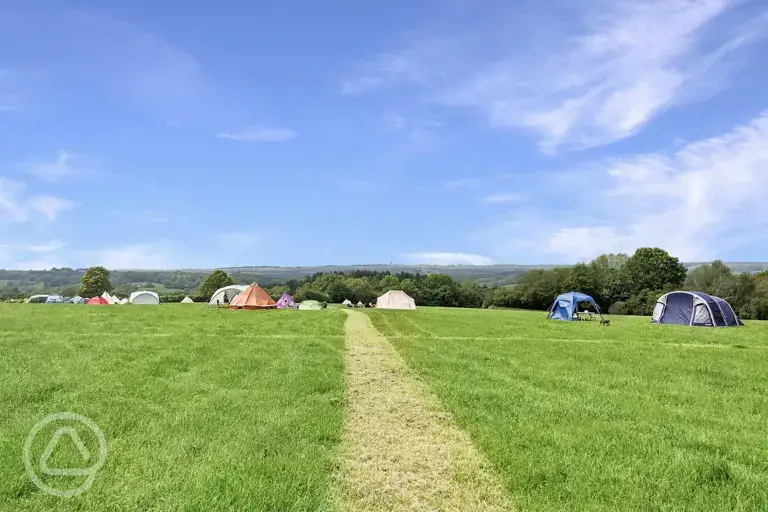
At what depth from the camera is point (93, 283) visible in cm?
11175

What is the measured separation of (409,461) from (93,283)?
12336 cm

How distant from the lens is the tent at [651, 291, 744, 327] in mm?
32469

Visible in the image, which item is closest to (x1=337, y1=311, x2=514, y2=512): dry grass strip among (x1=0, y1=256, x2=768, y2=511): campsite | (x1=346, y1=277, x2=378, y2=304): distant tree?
(x1=0, y1=256, x2=768, y2=511): campsite

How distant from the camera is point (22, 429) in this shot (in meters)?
6.79

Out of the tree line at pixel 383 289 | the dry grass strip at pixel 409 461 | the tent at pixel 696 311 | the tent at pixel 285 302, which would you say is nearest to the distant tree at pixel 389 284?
the tree line at pixel 383 289

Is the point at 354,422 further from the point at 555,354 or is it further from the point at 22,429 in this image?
the point at 555,354

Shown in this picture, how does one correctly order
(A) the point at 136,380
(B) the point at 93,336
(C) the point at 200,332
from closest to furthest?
(A) the point at 136,380 < (B) the point at 93,336 < (C) the point at 200,332

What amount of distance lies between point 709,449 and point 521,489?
10.5 ft

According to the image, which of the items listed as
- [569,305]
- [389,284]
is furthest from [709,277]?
[389,284]

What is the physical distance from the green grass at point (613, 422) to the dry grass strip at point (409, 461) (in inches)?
12.6

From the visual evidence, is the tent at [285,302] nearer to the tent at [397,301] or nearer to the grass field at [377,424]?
the tent at [397,301]

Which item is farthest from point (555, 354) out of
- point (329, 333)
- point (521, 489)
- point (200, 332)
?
point (200, 332)

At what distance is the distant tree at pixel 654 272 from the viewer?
89.6 meters

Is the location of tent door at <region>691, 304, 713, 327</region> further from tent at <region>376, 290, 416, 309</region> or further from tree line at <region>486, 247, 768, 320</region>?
tree line at <region>486, 247, 768, 320</region>
